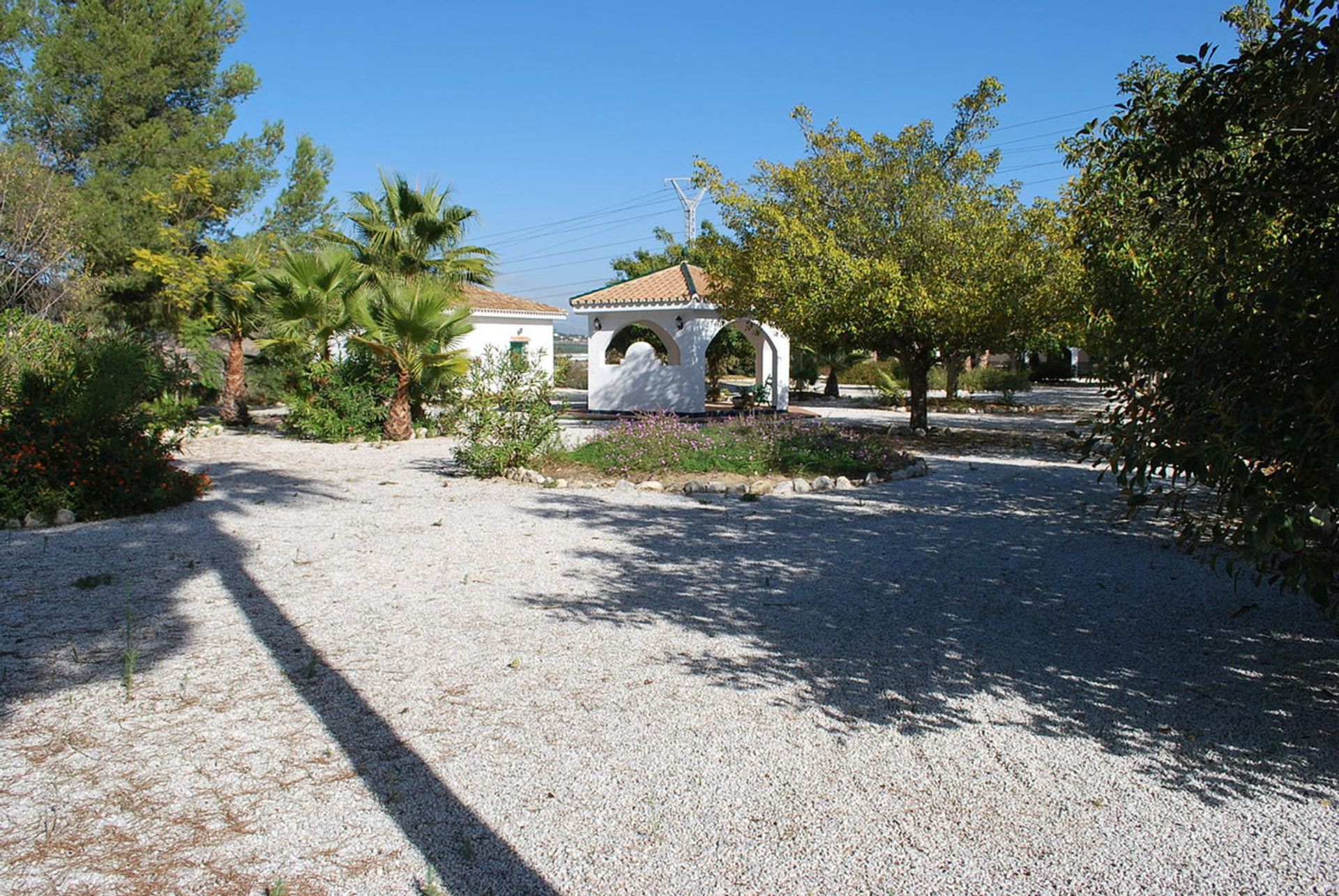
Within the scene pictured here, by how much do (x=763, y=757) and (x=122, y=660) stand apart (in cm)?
355

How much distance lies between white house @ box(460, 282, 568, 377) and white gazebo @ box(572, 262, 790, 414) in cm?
351

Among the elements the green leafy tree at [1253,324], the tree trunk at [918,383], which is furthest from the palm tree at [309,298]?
the green leafy tree at [1253,324]

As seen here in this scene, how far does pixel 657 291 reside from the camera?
81.5ft

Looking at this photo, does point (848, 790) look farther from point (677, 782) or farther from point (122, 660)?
point (122, 660)

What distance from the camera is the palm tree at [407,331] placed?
16.4m

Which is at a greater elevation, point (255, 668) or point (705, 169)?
point (705, 169)

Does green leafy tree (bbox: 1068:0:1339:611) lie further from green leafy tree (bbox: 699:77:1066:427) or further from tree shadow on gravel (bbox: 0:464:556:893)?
green leafy tree (bbox: 699:77:1066:427)

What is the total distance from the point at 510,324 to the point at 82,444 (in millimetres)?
22586

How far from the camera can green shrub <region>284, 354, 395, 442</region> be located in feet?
56.4

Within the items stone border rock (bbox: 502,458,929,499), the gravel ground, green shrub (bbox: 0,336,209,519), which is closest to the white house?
stone border rock (bbox: 502,458,929,499)

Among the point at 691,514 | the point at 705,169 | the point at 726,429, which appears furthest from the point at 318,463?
the point at 705,169

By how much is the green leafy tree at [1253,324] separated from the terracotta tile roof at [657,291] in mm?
19177

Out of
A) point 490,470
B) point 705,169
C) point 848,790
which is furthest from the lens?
point 705,169

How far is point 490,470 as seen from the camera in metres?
12.4
